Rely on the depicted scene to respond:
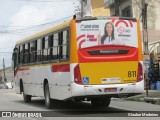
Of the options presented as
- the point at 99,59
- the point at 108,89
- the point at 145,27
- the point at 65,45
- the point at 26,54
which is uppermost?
the point at 145,27

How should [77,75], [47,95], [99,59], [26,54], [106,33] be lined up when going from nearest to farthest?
[77,75], [99,59], [106,33], [47,95], [26,54]

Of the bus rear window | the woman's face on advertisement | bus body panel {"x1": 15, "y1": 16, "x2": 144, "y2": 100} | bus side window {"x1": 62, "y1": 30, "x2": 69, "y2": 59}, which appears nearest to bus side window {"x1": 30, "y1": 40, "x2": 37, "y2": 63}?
bus side window {"x1": 62, "y1": 30, "x2": 69, "y2": 59}

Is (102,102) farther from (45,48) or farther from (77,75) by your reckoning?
(77,75)

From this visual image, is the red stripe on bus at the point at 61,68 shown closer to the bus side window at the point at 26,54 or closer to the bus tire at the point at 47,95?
the bus tire at the point at 47,95

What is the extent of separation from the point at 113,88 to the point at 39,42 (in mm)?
5415

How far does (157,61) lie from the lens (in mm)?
Answer: 38812

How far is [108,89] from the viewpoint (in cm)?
1712

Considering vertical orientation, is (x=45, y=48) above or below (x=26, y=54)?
above

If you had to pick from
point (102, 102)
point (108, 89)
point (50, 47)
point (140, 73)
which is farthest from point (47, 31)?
point (140, 73)

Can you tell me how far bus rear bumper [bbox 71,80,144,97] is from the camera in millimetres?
16906

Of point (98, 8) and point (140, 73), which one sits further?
point (98, 8)

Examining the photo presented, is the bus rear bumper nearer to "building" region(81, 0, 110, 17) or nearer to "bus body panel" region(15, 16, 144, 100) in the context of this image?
"bus body panel" region(15, 16, 144, 100)

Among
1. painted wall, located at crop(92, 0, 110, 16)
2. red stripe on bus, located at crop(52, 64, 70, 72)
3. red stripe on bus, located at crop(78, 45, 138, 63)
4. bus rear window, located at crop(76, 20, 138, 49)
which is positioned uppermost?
painted wall, located at crop(92, 0, 110, 16)

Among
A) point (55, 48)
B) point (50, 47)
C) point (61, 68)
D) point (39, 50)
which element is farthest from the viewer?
point (39, 50)
